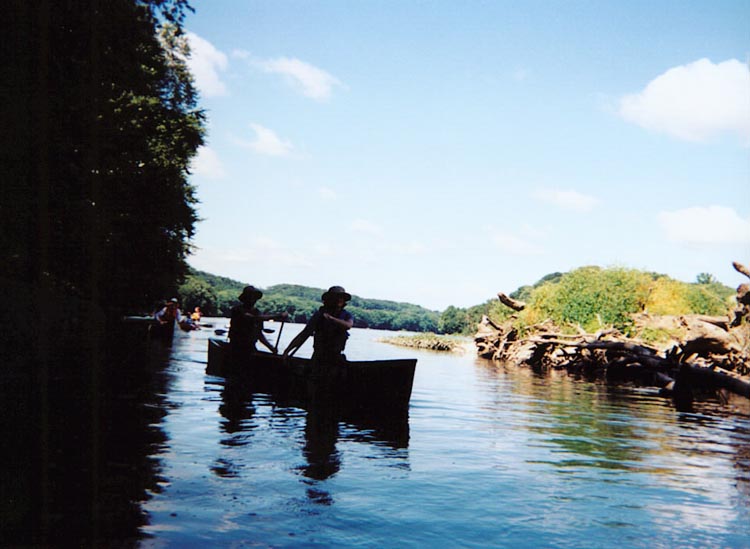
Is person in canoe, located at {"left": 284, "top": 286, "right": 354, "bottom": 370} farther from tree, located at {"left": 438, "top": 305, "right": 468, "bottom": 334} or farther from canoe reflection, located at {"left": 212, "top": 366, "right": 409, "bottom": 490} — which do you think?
tree, located at {"left": 438, "top": 305, "right": 468, "bottom": 334}

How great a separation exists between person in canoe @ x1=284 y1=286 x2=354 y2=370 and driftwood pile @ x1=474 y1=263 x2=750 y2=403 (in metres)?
5.46

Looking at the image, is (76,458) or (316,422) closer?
(76,458)

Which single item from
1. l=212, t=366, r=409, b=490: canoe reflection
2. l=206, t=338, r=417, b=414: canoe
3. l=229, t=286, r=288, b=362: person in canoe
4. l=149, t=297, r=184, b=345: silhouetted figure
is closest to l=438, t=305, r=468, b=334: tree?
l=149, t=297, r=184, b=345: silhouetted figure

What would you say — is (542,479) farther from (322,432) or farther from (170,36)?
(170,36)

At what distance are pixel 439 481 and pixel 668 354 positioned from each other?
16232 millimetres

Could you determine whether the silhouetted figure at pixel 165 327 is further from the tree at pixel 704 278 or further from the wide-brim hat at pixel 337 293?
the tree at pixel 704 278

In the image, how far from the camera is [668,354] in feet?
70.7

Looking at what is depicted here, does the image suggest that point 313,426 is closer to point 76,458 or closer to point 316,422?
point 316,422

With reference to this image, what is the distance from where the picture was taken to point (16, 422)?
9.06 m

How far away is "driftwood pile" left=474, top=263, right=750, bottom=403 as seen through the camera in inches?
230

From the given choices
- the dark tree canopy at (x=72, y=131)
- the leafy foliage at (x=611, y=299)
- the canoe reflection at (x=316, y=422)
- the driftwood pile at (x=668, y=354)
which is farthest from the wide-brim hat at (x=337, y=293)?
the leafy foliage at (x=611, y=299)

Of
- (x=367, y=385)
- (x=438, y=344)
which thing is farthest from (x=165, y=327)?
(x=438, y=344)

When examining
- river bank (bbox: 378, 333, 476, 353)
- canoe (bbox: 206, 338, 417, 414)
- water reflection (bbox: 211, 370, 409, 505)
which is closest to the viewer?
water reflection (bbox: 211, 370, 409, 505)

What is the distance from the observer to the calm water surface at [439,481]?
5812mm
